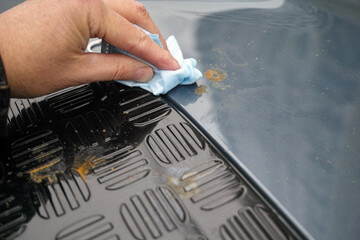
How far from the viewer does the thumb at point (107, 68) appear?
3.04 feet

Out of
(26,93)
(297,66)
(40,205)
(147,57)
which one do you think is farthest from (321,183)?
(26,93)

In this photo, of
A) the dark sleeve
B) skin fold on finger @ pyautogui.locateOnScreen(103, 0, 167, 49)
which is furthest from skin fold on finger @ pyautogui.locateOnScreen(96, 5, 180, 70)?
the dark sleeve

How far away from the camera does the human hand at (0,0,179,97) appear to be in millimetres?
845

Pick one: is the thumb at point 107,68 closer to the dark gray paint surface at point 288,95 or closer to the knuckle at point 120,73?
the knuckle at point 120,73

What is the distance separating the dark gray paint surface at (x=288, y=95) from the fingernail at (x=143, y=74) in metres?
0.10

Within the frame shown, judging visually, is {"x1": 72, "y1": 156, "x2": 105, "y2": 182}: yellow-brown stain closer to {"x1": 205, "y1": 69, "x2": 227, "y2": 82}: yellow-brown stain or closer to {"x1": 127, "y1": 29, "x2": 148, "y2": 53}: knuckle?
{"x1": 127, "y1": 29, "x2": 148, "y2": 53}: knuckle

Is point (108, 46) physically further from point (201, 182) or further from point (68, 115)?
point (201, 182)

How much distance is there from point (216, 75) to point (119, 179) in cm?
53

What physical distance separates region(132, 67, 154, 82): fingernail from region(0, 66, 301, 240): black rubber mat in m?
0.07

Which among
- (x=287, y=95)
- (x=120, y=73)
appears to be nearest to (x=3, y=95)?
(x=120, y=73)

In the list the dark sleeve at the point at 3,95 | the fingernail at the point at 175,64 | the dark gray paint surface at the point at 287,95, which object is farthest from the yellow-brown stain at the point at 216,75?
the dark sleeve at the point at 3,95

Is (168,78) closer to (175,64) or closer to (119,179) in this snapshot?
(175,64)

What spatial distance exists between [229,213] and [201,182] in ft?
0.35

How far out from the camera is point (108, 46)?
995 millimetres
